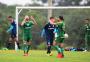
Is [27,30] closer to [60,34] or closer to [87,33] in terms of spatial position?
[60,34]

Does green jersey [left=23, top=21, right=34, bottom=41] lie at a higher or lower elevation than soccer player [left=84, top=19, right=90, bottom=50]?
higher

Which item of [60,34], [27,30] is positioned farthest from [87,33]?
[60,34]

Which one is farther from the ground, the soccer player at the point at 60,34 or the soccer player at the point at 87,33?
the soccer player at the point at 60,34

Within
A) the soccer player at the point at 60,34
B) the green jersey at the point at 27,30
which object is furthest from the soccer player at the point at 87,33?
the soccer player at the point at 60,34

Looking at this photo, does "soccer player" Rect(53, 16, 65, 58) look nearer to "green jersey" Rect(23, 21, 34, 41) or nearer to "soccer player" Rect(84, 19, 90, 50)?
"green jersey" Rect(23, 21, 34, 41)

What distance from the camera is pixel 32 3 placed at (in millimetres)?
56000

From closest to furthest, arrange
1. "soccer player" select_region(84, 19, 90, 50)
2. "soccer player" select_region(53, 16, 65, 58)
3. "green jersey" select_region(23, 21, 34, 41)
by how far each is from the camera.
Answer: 1. "soccer player" select_region(53, 16, 65, 58)
2. "green jersey" select_region(23, 21, 34, 41)
3. "soccer player" select_region(84, 19, 90, 50)

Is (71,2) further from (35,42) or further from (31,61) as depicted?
(31,61)

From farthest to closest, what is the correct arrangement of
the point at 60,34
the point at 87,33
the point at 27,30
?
the point at 87,33
the point at 27,30
the point at 60,34

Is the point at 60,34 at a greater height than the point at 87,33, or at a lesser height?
greater

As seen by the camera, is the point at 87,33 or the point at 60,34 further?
the point at 87,33

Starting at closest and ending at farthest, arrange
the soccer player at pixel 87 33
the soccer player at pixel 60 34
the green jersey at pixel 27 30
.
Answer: the soccer player at pixel 60 34 < the green jersey at pixel 27 30 < the soccer player at pixel 87 33

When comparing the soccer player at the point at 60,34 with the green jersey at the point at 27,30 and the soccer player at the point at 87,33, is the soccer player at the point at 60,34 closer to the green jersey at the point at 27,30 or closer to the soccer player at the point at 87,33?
the green jersey at the point at 27,30

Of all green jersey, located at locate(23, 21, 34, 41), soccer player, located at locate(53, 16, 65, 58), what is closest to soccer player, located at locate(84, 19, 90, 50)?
green jersey, located at locate(23, 21, 34, 41)
